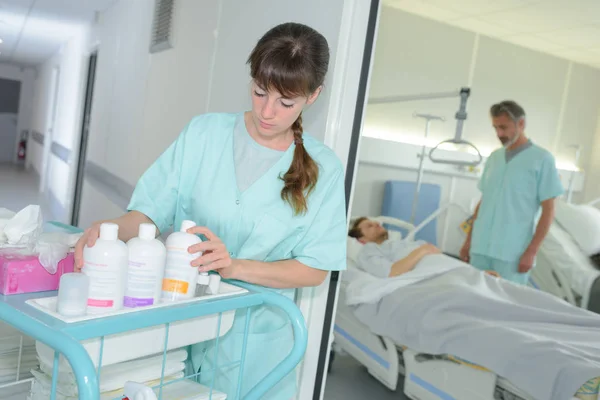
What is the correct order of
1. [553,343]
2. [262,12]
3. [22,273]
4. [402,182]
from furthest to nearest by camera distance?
[402,182] → [553,343] → [262,12] → [22,273]

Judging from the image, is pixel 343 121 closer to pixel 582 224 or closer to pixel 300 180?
pixel 300 180

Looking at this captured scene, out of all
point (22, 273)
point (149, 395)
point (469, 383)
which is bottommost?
point (469, 383)

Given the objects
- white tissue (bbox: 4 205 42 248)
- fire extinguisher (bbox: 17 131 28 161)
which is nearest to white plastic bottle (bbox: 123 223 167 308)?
white tissue (bbox: 4 205 42 248)

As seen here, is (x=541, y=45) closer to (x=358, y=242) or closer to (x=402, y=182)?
(x=402, y=182)

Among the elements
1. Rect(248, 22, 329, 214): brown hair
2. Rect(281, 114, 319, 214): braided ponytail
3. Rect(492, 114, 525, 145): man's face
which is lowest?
Rect(281, 114, 319, 214): braided ponytail

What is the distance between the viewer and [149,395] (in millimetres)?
758

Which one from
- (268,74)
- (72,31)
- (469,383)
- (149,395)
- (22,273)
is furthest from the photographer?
(72,31)

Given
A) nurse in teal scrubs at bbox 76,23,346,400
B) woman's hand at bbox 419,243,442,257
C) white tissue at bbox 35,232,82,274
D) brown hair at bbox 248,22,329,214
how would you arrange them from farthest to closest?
woman's hand at bbox 419,243,442,257 → nurse in teal scrubs at bbox 76,23,346,400 → brown hair at bbox 248,22,329,214 → white tissue at bbox 35,232,82,274

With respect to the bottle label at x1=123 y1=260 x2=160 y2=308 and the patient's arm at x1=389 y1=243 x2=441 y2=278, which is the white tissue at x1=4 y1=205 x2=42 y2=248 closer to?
the bottle label at x1=123 y1=260 x2=160 y2=308

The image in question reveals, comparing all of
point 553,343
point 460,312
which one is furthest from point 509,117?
point 553,343

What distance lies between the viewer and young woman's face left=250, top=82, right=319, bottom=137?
3.90 ft

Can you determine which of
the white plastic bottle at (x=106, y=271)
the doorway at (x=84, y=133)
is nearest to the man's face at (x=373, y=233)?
the white plastic bottle at (x=106, y=271)

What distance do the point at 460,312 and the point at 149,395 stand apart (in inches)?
85.0

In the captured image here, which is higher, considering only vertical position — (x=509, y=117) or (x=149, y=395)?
(x=509, y=117)
